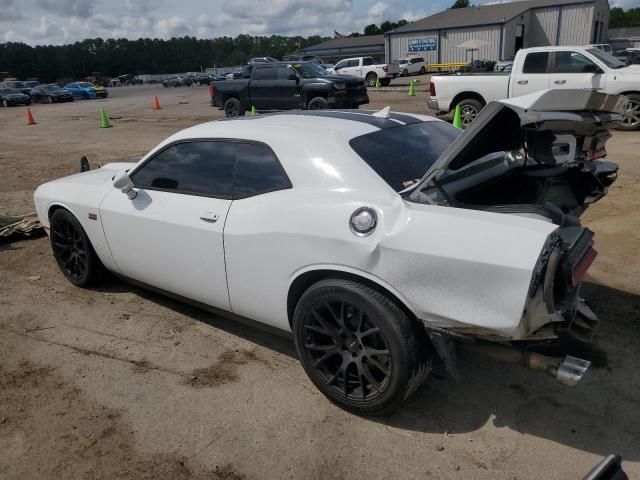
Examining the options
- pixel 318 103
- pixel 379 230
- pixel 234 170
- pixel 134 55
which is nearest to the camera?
pixel 379 230

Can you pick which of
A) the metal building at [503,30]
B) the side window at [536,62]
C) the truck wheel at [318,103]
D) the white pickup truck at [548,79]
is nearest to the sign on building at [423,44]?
the metal building at [503,30]

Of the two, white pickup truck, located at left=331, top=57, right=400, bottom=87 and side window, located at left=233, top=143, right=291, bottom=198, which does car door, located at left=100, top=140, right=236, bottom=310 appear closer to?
side window, located at left=233, top=143, right=291, bottom=198

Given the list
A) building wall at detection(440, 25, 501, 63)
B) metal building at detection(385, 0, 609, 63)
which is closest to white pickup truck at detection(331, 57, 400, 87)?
metal building at detection(385, 0, 609, 63)

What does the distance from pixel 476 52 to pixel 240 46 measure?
99431 mm

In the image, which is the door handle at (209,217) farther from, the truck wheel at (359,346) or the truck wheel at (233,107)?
the truck wheel at (233,107)

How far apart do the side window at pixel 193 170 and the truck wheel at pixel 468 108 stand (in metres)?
10.1

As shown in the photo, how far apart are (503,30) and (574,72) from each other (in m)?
38.6

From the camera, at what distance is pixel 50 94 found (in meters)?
36.4

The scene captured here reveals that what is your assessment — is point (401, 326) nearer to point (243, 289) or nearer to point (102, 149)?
point (243, 289)

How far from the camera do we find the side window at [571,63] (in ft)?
36.4

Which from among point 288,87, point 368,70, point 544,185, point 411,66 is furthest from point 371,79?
point 544,185

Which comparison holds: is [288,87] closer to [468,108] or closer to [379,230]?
[468,108]

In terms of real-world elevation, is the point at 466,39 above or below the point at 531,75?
above

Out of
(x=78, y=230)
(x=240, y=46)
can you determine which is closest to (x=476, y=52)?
(x=78, y=230)
